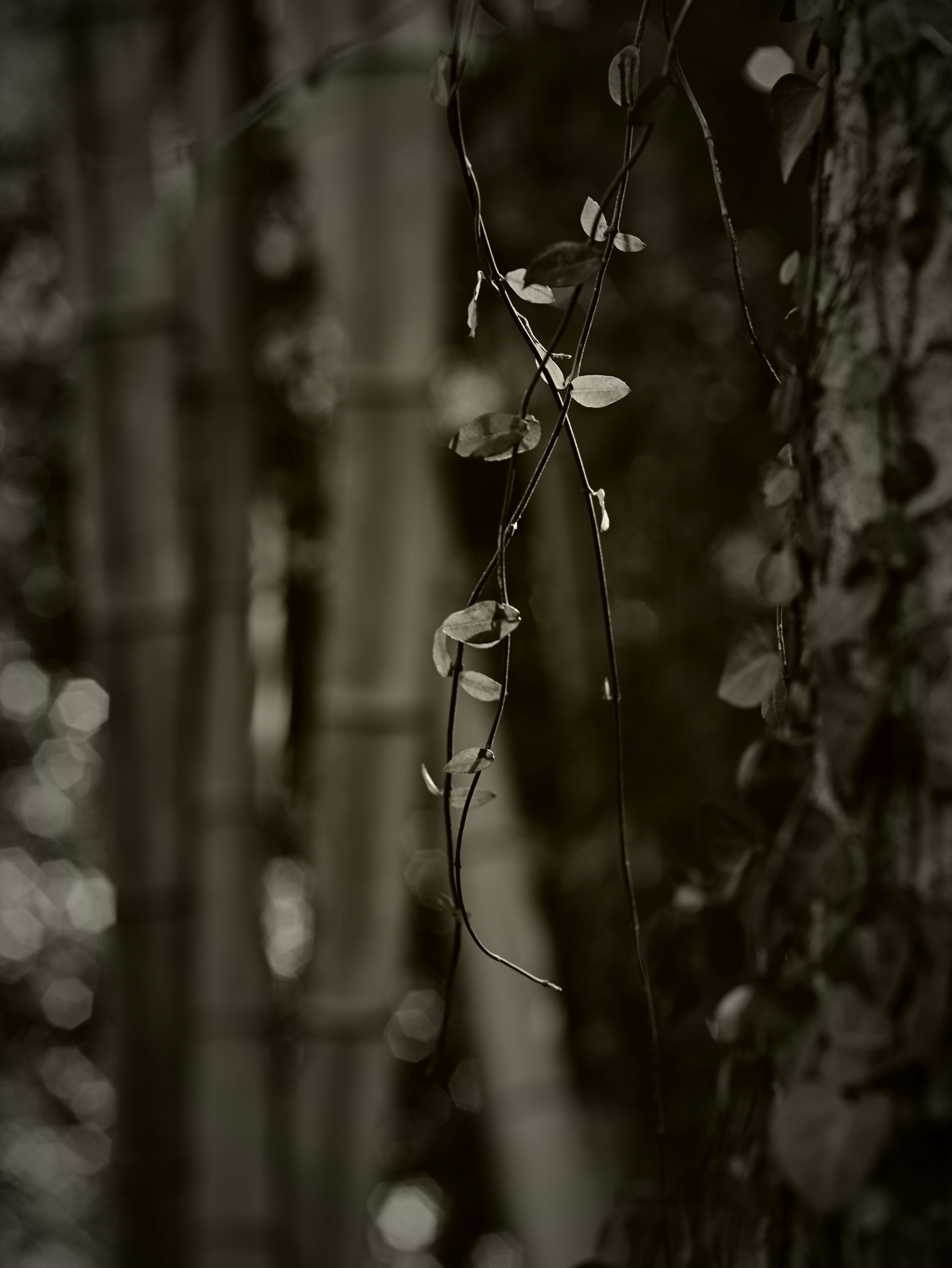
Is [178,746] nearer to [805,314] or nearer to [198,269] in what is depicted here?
[198,269]

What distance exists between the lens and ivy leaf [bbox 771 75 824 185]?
29 centimetres

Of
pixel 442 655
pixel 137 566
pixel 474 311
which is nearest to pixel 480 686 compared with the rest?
pixel 442 655

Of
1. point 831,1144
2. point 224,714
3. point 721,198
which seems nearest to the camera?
point 831,1144

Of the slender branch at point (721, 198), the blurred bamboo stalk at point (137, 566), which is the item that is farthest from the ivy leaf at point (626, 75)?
the blurred bamboo stalk at point (137, 566)

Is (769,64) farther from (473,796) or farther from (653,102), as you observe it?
(473,796)

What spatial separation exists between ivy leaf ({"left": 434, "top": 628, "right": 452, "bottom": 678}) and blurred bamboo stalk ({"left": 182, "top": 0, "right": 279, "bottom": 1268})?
64 cm

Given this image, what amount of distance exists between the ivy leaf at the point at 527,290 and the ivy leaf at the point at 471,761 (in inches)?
6.3

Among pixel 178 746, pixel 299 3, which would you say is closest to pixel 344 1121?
pixel 178 746

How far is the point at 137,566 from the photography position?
89 cm

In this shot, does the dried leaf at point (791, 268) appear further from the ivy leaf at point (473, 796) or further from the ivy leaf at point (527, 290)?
the ivy leaf at point (473, 796)

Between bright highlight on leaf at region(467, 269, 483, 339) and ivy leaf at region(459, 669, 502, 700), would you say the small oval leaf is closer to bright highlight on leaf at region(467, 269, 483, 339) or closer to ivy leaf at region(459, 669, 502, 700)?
bright highlight on leaf at region(467, 269, 483, 339)

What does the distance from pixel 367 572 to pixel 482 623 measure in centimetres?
50

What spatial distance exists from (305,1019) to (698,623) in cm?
72

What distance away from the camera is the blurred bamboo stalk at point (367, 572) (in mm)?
773
